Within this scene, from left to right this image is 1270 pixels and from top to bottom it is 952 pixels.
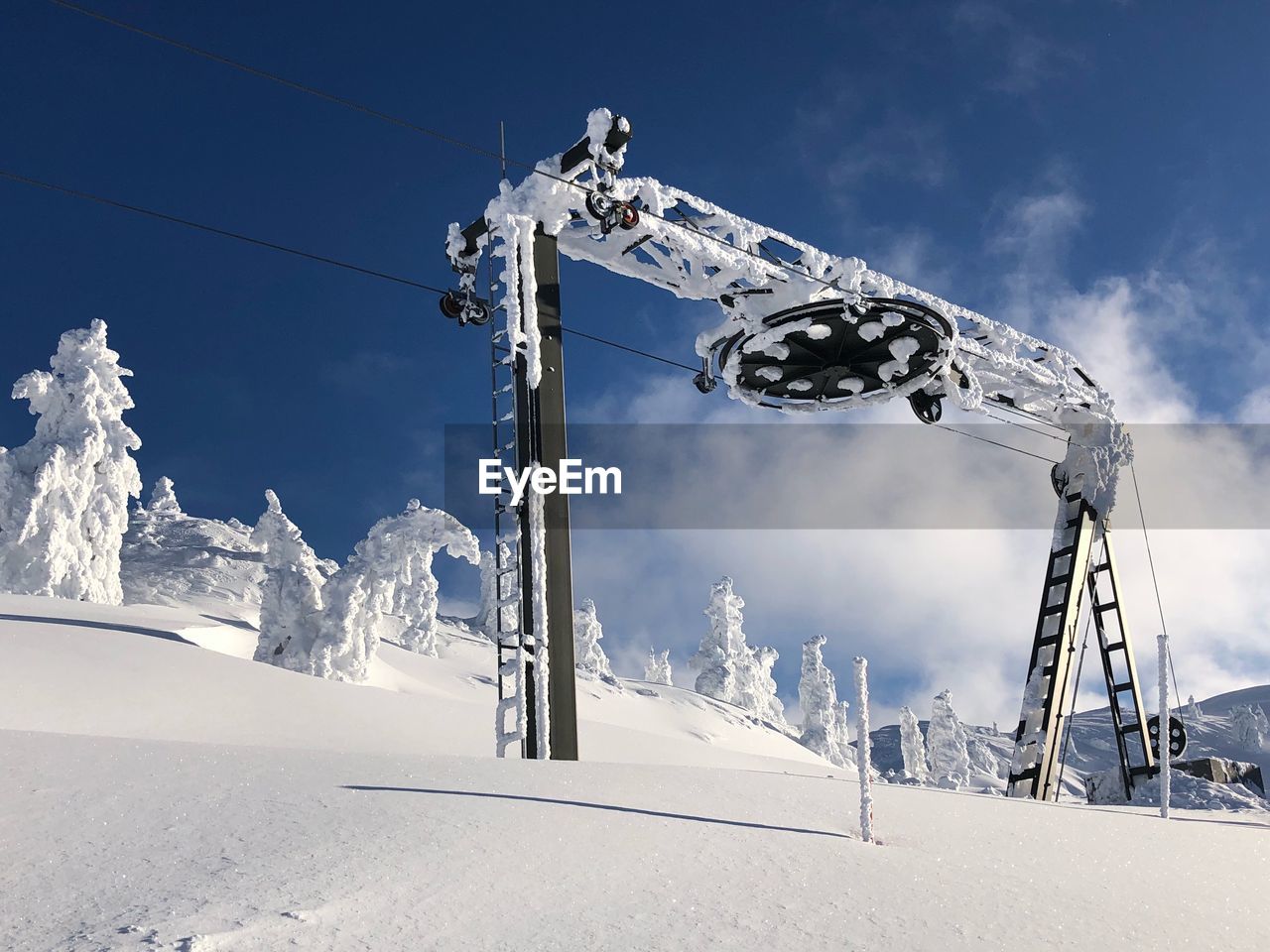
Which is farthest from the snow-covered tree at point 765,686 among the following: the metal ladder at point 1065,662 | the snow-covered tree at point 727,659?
the metal ladder at point 1065,662

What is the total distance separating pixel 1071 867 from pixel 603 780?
285 cm

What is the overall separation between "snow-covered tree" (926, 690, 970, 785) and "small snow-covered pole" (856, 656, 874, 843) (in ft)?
260

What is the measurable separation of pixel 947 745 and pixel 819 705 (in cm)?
1655

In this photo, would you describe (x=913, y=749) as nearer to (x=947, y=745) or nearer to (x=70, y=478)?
(x=947, y=745)

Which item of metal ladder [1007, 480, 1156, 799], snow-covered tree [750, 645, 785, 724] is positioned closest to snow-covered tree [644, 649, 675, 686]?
snow-covered tree [750, 645, 785, 724]

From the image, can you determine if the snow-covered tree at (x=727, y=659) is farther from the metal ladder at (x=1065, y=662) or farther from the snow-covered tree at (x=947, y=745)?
the metal ladder at (x=1065, y=662)

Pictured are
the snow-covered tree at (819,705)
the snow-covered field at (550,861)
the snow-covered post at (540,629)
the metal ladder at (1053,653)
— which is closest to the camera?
the snow-covered field at (550,861)

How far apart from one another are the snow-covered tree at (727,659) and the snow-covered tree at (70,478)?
44047 mm

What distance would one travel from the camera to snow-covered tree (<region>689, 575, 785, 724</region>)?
234 ft

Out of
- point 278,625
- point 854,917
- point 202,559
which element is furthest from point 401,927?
point 202,559

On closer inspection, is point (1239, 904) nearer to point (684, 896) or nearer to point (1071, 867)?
point (1071, 867)

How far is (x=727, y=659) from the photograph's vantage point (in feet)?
236

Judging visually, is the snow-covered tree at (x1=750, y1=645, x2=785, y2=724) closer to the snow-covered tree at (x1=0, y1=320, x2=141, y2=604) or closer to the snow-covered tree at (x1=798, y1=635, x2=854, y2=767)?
the snow-covered tree at (x1=798, y1=635, x2=854, y2=767)

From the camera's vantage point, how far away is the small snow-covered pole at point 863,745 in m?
5.07
